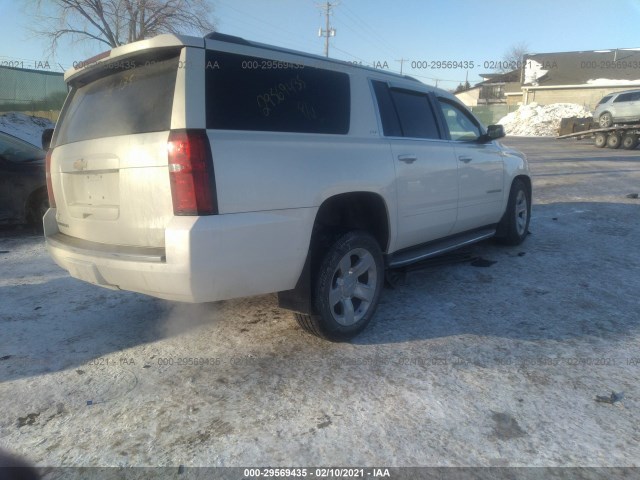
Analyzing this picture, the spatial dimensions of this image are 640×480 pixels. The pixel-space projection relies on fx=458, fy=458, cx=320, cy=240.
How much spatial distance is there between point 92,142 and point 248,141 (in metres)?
1.11

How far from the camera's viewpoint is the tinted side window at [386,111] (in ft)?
11.9

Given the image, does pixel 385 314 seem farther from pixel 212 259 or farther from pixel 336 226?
pixel 212 259

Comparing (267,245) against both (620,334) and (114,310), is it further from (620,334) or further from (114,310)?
(620,334)

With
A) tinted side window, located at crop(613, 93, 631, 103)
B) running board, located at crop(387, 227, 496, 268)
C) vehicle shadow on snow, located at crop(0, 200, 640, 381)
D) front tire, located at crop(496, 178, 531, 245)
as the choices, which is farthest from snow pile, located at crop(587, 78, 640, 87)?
running board, located at crop(387, 227, 496, 268)

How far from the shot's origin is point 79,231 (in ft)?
10.3

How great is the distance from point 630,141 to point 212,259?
23.7 metres

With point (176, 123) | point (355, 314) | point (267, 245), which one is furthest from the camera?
point (355, 314)

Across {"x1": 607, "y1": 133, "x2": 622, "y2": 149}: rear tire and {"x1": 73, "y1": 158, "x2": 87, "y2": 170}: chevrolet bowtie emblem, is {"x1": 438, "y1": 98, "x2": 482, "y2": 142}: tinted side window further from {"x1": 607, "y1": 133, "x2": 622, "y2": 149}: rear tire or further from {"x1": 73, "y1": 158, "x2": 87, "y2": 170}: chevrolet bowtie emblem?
{"x1": 607, "y1": 133, "x2": 622, "y2": 149}: rear tire

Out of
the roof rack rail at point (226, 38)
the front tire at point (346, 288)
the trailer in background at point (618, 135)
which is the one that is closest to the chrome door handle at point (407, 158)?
the front tire at point (346, 288)

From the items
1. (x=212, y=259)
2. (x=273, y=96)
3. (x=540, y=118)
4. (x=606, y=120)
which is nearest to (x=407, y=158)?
(x=273, y=96)

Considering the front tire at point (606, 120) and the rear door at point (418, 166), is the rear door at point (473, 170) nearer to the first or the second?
the rear door at point (418, 166)

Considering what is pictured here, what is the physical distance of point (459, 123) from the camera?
4762mm

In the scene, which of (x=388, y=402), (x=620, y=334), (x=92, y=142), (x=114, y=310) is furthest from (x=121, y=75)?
(x=620, y=334)

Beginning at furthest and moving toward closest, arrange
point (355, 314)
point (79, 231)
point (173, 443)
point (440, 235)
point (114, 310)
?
point (440, 235) → point (114, 310) → point (355, 314) → point (79, 231) → point (173, 443)
